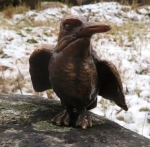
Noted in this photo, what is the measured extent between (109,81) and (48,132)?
12.8 inches

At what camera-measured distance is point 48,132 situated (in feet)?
4.17

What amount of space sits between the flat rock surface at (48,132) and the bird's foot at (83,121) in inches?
0.8

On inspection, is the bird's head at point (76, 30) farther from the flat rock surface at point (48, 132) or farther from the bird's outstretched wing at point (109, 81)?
the flat rock surface at point (48, 132)

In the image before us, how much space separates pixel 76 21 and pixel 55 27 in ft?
11.9

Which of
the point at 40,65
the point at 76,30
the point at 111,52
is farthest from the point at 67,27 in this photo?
the point at 111,52

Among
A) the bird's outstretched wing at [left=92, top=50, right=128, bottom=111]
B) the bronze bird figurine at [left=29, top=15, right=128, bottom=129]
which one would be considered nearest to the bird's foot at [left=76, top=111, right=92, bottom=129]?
the bronze bird figurine at [left=29, top=15, right=128, bottom=129]

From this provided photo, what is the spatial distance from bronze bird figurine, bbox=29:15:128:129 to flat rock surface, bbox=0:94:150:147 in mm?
50

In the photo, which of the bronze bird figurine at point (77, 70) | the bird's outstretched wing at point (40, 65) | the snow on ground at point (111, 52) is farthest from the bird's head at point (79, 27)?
the snow on ground at point (111, 52)

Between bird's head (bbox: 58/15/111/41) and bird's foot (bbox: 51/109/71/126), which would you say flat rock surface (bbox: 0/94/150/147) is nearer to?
bird's foot (bbox: 51/109/71/126)

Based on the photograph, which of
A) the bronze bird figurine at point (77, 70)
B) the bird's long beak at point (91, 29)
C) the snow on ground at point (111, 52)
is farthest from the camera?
the snow on ground at point (111, 52)

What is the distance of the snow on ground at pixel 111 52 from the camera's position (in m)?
2.51

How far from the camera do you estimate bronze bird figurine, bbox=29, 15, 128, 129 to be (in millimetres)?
1236

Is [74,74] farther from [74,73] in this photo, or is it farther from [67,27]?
[67,27]

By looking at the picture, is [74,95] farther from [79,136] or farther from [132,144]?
[132,144]
